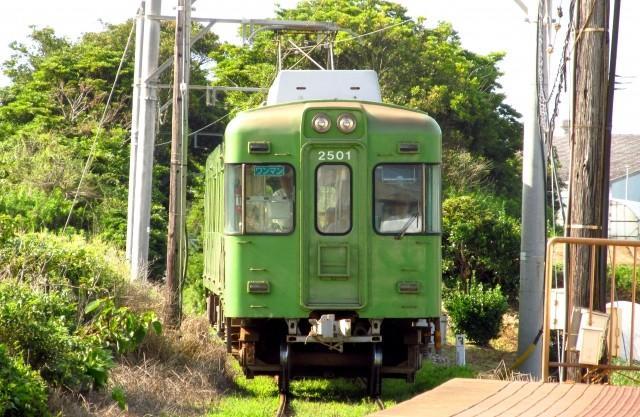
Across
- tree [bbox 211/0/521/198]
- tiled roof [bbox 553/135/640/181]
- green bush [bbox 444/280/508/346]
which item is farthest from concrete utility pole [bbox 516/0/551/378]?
tiled roof [bbox 553/135/640/181]

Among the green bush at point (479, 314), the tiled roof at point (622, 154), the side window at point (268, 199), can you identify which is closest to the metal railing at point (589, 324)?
the side window at point (268, 199)

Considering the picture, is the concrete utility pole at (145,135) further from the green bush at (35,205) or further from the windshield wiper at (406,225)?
the windshield wiper at (406,225)

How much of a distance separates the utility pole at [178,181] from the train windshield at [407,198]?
434cm

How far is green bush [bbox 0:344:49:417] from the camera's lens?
9.85m

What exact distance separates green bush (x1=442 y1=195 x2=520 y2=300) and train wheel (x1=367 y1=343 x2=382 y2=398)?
1126 centimetres

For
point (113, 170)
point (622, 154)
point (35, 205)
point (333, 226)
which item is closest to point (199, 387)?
point (333, 226)

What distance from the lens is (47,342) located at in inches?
448

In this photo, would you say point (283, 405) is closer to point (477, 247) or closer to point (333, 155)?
point (333, 155)

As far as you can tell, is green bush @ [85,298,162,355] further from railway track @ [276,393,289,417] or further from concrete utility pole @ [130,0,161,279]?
concrete utility pole @ [130,0,161,279]

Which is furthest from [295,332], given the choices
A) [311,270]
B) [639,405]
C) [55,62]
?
[55,62]

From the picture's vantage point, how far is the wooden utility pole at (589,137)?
37.1ft

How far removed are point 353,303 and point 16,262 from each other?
3.94 m

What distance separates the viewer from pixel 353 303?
14664mm

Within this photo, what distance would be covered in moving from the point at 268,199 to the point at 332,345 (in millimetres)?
1939
